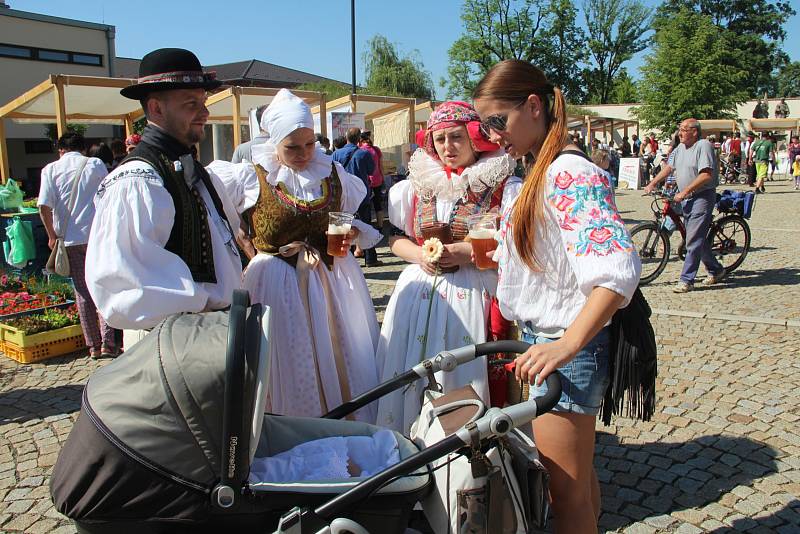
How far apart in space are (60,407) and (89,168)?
2.39m

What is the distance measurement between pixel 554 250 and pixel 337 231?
1538 millimetres

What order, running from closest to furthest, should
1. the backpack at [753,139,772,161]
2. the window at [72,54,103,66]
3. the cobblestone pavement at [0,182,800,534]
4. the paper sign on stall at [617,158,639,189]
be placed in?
the cobblestone pavement at [0,182,800,534] < the backpack at [753,139,772,161] < the paper sign on stall at [617,158,639,189] < the window at [72,54,103,66]

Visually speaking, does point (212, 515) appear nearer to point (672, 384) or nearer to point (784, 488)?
point (784, 488)

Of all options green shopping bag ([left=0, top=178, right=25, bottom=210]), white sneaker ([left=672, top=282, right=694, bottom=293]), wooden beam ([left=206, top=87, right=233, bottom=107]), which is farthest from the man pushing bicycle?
green shopping bag ([left=0, top=178, right=25, bottom=210])

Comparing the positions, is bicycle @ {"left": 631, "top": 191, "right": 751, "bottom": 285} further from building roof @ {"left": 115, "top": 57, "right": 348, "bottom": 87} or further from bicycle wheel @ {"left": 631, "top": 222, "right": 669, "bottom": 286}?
building roof @ {"left": 115, "top": 57, "right": 348, "bottom": 87}

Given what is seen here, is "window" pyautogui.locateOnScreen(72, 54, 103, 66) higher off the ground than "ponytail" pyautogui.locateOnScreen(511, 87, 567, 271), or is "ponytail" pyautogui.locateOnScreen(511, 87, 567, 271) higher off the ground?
"window" pyautogui.locateOnScreen(72, 54, 103, 66)

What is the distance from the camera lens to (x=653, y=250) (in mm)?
8398

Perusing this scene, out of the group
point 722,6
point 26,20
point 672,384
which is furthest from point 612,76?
point 672,384

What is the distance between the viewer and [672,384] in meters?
4.69

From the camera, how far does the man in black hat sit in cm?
226

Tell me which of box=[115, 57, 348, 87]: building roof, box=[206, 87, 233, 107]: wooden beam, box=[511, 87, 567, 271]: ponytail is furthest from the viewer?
box=[115, 57, 348, 87]: building roof

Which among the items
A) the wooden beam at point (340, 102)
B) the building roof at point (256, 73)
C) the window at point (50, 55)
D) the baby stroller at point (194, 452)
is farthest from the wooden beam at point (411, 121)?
the building roof at point (256, 73)

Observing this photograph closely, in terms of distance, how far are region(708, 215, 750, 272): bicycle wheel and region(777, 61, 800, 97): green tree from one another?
290ft

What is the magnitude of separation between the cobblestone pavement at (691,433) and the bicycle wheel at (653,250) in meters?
1.28
